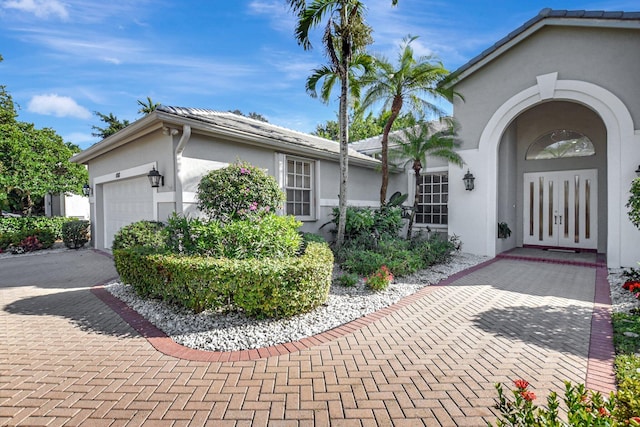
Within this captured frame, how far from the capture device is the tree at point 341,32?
7.77 meters

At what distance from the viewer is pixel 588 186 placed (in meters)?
10.6

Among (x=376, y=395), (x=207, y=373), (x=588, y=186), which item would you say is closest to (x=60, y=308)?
(x=207, y=373)

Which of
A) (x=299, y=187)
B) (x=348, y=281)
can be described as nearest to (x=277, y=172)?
(x=299, y=187)

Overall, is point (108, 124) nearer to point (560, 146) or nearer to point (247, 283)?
point (247, 283)

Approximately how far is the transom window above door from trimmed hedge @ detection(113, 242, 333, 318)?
36.4 ft

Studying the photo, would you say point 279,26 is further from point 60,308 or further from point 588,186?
point 588,186

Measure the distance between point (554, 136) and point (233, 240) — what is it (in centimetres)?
1236

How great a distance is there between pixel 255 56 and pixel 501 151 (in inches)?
359

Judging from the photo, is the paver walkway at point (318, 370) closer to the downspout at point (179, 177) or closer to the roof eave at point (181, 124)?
the downspout at point (179, 177)

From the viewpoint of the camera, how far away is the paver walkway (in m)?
2.66

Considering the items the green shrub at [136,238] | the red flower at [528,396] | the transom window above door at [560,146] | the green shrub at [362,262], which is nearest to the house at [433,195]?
the transom window above door at [560,146]

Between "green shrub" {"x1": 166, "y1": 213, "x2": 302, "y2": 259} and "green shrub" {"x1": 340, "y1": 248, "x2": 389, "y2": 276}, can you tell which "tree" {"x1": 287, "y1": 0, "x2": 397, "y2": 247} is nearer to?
"green shrub" {"x1": 340, "y1": 248, "x2": 389, "y2": 276}

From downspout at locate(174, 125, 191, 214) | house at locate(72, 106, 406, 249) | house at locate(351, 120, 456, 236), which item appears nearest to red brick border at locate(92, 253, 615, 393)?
downspout at locate(174, 125, 191, 214)

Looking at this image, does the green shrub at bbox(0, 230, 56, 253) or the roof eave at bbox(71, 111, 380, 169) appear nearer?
the roof eave at bbox(71, 111, 380, 169)
